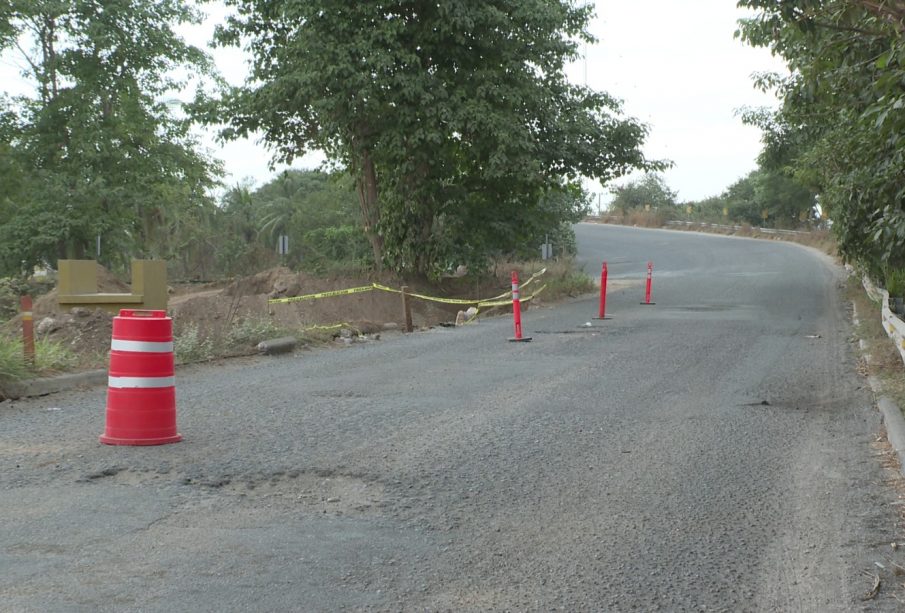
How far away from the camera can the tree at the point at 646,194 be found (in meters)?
90.3

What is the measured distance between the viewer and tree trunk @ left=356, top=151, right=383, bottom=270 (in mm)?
27312

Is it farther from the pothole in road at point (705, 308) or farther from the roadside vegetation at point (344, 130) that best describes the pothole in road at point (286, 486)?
the pothole in road at point (705, 308)

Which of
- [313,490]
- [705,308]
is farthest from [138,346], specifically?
[705,308]

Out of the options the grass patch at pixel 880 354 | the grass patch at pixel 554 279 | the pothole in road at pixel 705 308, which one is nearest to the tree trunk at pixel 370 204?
the grass patch at pixel 554 279

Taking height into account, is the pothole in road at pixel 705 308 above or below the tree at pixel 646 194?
below

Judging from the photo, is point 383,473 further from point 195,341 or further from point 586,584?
point 195,341

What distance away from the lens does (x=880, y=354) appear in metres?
13.5

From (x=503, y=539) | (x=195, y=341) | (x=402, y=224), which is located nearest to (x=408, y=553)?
(x=503, y=539)

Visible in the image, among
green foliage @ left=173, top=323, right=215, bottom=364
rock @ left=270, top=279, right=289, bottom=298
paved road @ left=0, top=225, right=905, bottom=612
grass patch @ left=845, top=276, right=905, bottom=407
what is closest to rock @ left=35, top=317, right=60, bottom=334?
green foliage @ left=173, top=323, right=215, bottom=364

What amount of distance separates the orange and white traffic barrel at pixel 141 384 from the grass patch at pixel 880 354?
6.78 meters

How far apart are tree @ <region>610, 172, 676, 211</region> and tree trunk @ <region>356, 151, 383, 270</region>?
211 ft

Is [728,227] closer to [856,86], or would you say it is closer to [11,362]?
[856,86]

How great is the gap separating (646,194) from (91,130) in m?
64.1

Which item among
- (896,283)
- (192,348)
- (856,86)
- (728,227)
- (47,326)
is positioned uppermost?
(856,86)
